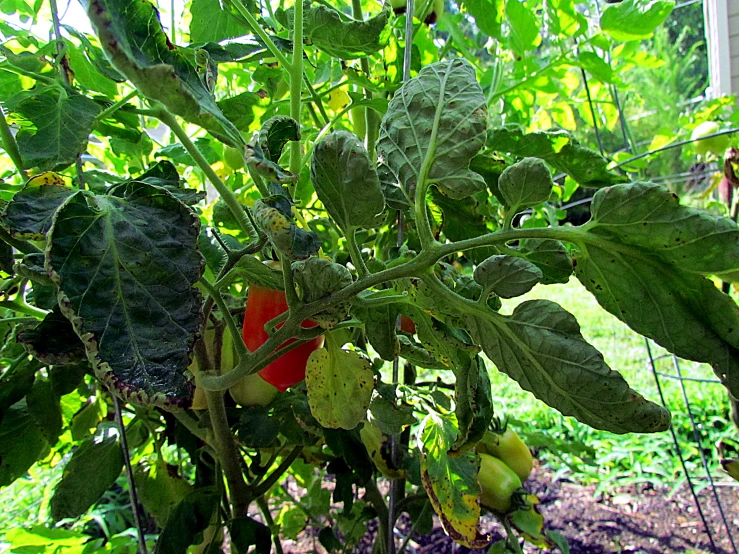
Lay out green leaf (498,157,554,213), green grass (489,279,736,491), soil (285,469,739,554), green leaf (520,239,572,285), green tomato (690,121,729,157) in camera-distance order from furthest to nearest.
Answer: green grass (489,279,736,491) → soil (285,469,739,554) → green tomato (690,121,729,157) → green leaf (520,239,572,285) → green leaf (498,157,554,213)

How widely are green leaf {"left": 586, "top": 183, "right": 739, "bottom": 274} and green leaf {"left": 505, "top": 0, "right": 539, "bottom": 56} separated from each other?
56 centimetres

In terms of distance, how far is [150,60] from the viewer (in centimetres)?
27

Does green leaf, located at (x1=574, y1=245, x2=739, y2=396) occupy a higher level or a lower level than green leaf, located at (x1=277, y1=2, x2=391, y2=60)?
lower

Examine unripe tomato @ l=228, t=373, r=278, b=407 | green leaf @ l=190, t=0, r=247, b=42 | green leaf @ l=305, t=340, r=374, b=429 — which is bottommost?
unripe tomato @ l=228, t=373, r=278, b=407

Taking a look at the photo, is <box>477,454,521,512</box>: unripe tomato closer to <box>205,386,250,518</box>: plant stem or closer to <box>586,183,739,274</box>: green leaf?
<box>205,386,250,518</box>: plant stem

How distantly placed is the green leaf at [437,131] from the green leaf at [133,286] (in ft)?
0.44

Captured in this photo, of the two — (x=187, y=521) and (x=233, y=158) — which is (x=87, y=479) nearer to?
(x=187, y=521)

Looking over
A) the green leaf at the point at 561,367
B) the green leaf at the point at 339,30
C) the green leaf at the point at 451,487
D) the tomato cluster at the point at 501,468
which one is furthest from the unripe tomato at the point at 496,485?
the green leaf at the point at 339,30

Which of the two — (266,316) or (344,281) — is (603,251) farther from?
(266,316)

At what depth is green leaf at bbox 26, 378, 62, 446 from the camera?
594mm

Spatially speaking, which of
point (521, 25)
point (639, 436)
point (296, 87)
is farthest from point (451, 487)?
point (639, 436)

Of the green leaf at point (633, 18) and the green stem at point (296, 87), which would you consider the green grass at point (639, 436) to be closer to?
the green leaf at point (633, 18)

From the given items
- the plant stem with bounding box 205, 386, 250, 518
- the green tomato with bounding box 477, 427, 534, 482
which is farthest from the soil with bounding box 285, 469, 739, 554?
the plant stem with bounding box 205, 386, 250, 518

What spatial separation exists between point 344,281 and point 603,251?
15 cm
